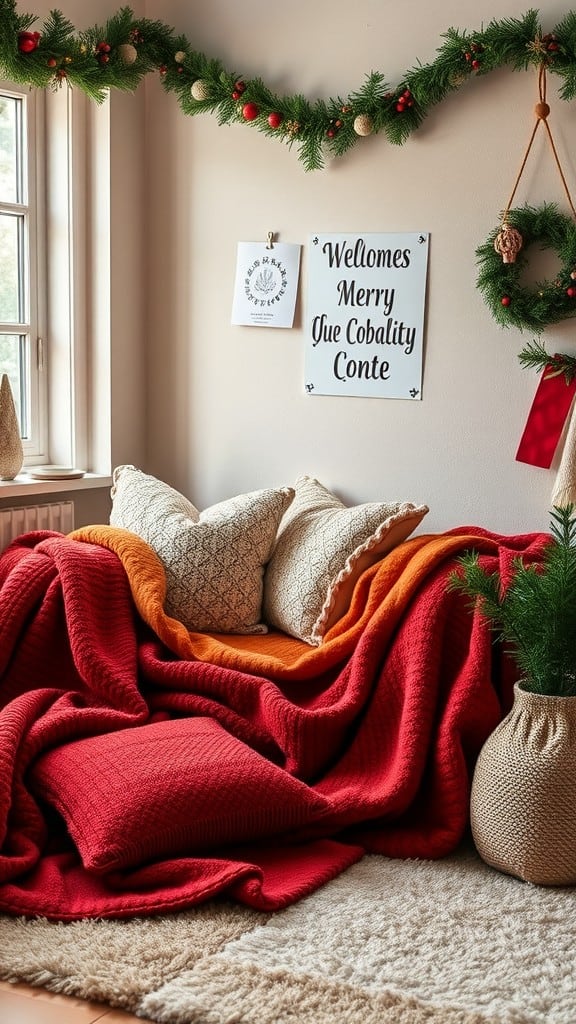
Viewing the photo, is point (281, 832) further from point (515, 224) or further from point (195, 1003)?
point (515, 224)

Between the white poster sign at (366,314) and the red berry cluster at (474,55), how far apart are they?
42 centimetres

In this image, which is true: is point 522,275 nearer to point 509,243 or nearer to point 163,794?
point 509,243

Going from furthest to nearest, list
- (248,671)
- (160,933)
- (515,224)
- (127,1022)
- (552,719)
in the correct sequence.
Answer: (515,224) → (248,671) → (552,719) → (160,933) → (127,1022)

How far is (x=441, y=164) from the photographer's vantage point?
2.83m

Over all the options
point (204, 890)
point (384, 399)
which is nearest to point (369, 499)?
point (384, 399)

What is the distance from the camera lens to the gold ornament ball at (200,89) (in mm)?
3072

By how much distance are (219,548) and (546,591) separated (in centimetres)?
90

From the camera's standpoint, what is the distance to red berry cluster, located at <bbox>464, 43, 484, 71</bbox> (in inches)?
105

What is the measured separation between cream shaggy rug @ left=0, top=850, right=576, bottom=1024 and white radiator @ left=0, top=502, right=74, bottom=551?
1304 mm

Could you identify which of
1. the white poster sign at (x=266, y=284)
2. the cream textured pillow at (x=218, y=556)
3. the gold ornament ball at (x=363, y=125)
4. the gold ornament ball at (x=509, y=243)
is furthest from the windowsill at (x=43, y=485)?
the gold ornament ball at (x=509, y=243)

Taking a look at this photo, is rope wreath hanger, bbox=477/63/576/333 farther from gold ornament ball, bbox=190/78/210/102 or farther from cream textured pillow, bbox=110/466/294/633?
gold ornament ball, bbox=190/78/210/102

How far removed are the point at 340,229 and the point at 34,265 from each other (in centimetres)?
89

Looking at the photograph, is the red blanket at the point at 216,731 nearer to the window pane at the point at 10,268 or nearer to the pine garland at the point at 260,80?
the window pane at the point at 10,268

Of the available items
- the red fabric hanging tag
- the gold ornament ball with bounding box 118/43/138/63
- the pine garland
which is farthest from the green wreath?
the gold ornament ball with bounding box 118/43/138/63
